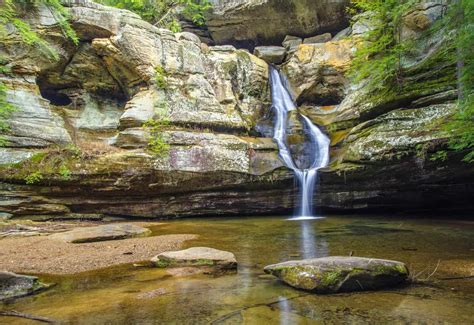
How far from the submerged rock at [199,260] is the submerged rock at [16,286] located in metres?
1.74

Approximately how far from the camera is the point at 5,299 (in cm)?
368

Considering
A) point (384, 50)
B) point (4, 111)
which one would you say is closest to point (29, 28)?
point (4, 111)

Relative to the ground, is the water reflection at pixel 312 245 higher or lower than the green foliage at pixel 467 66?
lower

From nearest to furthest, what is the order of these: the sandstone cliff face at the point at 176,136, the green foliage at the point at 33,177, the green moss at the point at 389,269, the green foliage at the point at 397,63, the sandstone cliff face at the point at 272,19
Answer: the green moss at the point at 389,269 < the green foliage at the point at 397,63 < the green foliage at the point at 33,177 < the sandstone cliff face at the point at 176,136 < the sandstone cliff face at the point at 272,19

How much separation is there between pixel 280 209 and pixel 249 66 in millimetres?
8722

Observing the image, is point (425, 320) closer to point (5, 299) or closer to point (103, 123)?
point (5, 299)

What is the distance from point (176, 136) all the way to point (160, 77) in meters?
3.47

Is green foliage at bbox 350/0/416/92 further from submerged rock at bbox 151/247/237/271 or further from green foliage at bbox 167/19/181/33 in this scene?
green foliage at bbox 167/19/181/33

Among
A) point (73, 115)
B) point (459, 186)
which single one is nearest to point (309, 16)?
point (459, 186)

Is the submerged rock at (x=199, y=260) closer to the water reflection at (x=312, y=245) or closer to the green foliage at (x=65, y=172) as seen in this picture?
the water reflection at (x=312, y=245)

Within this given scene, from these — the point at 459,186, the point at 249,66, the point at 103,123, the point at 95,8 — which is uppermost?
the point at 95,8

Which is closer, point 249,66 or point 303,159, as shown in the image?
point 303,159

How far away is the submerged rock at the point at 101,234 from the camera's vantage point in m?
7.68

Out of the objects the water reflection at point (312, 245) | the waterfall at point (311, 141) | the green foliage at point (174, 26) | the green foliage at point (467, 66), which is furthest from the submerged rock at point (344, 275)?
the green foliage at point (174, 26)
